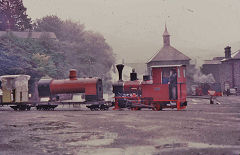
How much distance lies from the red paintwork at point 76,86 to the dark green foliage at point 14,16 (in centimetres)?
5475

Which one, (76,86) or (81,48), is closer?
(76,86)

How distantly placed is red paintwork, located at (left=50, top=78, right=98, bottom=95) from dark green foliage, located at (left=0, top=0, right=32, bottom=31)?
54749 millimetres

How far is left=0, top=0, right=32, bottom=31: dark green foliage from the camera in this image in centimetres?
6612

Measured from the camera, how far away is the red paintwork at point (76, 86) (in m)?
17.0

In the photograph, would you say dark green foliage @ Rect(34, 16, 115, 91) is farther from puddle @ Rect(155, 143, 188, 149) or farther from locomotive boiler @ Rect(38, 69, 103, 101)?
puddle @ Rect(155, 143, 188, 149)

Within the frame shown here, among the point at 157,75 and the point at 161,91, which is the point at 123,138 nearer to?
the point at 161,91

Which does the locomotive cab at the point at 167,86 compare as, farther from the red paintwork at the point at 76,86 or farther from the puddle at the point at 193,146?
the puddle at the point at 193,146

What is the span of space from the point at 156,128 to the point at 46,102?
1001 centimetres

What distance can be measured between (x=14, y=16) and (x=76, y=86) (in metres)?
59.5

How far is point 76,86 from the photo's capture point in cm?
1731

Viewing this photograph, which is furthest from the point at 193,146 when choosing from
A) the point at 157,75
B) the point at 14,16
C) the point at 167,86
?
the point at 14,16

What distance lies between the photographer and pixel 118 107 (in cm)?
1702

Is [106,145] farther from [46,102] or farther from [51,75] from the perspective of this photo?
[51,75]

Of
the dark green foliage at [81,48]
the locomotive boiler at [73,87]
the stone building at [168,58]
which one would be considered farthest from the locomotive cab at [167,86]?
the stone building at [168,58]
